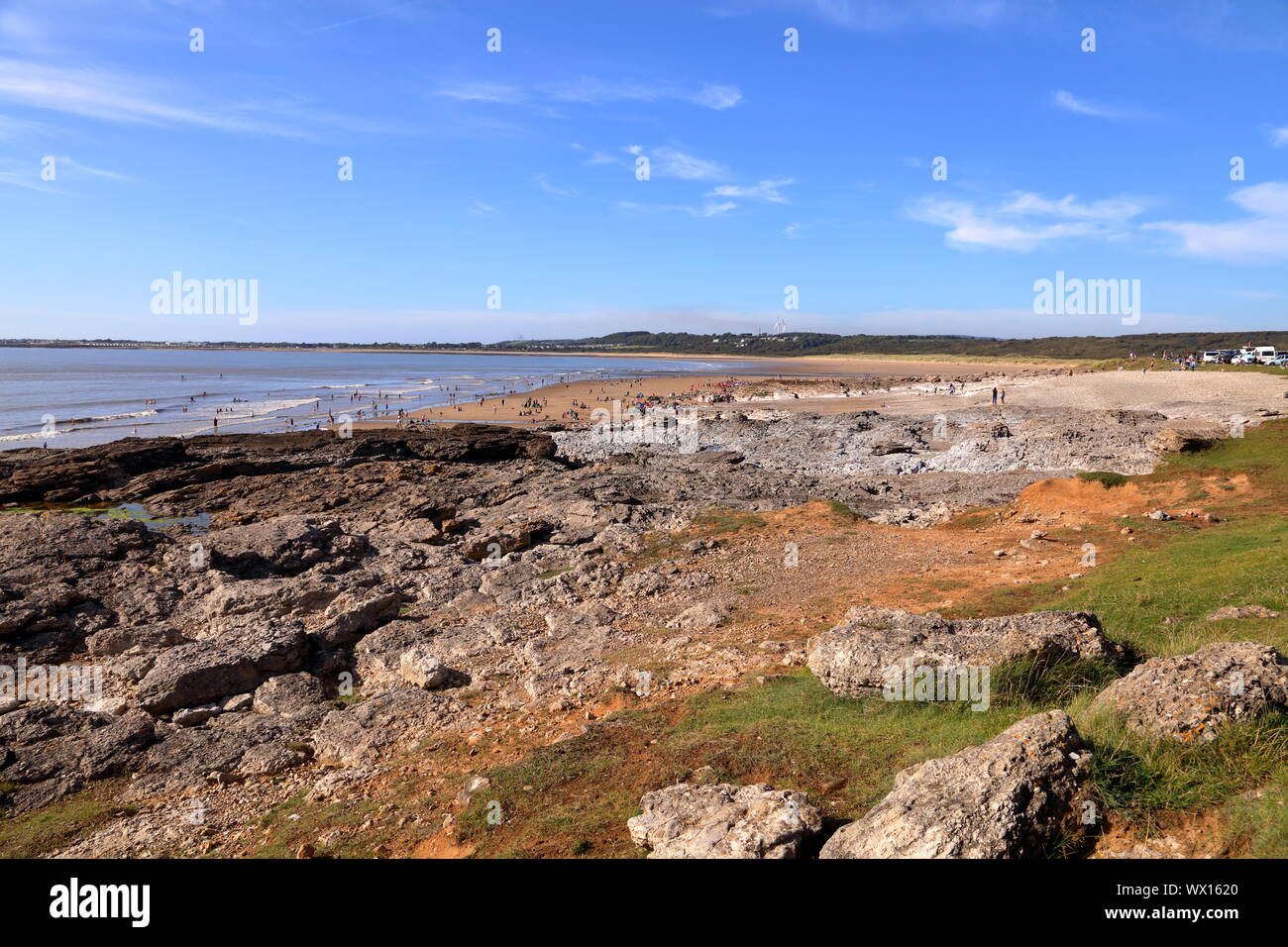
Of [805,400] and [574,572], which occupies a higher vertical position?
[805,400]

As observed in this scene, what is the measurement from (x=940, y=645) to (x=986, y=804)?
393cm

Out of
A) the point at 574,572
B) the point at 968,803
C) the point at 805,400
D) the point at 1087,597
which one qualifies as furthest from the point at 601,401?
the point at 968,803

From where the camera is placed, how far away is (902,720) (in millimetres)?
7410

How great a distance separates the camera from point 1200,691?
546cm

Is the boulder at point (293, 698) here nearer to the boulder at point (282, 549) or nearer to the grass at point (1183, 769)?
the boulder at point (282, 549)

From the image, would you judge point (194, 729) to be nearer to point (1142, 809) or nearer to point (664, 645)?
point (664, 645)

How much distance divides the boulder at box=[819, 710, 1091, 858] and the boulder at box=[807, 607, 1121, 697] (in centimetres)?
264

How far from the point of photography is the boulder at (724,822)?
16.3 ft

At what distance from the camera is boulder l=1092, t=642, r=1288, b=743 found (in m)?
5.21

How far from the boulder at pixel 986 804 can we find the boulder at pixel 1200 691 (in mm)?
700

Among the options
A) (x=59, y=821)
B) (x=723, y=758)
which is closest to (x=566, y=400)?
(x=59, y=821)

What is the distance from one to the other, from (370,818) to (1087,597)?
985cm
